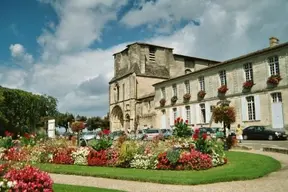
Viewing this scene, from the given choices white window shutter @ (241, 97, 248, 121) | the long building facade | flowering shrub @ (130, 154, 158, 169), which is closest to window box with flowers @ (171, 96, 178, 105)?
the long building facade

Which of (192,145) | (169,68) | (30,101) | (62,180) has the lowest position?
(62,180)

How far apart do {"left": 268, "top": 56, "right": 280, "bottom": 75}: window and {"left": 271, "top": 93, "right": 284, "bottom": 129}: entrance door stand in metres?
1.87

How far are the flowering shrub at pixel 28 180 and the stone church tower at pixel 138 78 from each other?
36.2 meters

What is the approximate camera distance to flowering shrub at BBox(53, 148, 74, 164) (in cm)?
1534

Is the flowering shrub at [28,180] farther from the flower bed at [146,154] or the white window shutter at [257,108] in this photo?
the white window shutter at [257,108]

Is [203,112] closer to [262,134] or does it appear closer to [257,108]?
[257,108]

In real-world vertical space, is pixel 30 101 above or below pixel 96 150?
above

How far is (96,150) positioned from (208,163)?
540 cm

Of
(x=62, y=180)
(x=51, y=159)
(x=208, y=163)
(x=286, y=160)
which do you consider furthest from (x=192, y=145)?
(x=51, y=159)

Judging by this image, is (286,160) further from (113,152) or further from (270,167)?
(113,152)

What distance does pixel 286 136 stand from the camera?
24.9 m

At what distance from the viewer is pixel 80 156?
1506cm

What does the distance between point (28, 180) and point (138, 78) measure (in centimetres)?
4089

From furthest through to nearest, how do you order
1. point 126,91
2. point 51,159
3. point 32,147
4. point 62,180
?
point 126,91 → point 32,147 → point 51,159 → point 62,180
